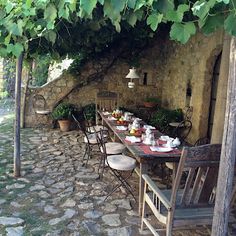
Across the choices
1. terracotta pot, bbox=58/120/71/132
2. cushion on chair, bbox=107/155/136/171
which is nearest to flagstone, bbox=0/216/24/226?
cushion on chair, bbox=107/155/136/171

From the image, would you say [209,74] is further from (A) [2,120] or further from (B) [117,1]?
(A) [2,120]

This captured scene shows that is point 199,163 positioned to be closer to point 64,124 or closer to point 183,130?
point 183,130

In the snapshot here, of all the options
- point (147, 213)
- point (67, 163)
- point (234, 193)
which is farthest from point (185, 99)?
point (234, 193)

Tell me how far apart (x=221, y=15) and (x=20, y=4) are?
1.57 m

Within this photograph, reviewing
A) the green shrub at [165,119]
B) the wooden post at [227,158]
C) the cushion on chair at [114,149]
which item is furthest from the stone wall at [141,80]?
the wooden post at [227,158]

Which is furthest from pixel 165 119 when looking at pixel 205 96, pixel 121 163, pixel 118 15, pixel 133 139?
pixel 118 15

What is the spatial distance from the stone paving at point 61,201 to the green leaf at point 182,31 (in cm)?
182

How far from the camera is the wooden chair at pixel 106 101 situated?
21.2 ft

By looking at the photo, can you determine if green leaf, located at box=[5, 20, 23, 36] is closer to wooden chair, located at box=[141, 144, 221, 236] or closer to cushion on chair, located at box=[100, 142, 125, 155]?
wooden chair, located at box=[141, 144, 221, 236]

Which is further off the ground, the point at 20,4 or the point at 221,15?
the point at 20,4

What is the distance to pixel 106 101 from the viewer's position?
21.5 feet

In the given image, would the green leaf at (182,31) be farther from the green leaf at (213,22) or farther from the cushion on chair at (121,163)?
the cushion on chair at (121,163)

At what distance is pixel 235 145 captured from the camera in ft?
5.64

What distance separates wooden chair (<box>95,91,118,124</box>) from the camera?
6.47 metres
